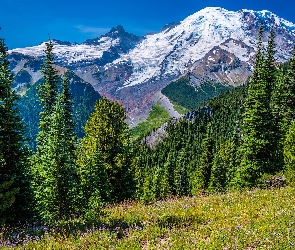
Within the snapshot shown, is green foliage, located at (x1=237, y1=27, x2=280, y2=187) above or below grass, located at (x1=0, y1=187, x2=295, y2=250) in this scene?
above

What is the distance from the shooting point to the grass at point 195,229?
8.17 metres

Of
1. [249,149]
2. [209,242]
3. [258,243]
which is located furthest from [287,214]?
[249,149]

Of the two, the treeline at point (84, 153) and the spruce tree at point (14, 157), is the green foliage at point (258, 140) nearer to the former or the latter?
the treeline at point (84, 153)

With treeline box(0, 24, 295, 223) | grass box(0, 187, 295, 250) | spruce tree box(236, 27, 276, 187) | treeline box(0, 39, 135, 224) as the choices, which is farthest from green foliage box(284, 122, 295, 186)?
treeline box(0, 39, 135, 224)

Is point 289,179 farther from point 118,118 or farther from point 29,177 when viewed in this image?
point 29,177

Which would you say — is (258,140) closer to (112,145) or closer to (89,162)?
(112,145)

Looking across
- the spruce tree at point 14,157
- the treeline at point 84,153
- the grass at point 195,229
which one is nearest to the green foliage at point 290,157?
the treeline at point 84,153

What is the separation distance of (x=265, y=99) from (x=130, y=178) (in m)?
17.4

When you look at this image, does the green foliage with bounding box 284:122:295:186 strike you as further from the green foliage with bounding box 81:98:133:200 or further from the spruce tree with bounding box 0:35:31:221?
the spruce tree with bounding box 0:35:31:221

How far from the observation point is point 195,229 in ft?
33.3

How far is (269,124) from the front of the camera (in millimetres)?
33000

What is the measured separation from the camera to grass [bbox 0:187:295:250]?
26.8 ft

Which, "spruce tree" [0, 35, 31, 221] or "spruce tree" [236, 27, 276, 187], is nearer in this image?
"spruce tree" [0, 35, 31, 221]

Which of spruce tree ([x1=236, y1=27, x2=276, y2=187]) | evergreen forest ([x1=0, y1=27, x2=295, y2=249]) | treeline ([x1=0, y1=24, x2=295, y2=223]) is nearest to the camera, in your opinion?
evergreen forest ([x1=0, y1=27, x2=295, y2=249])
